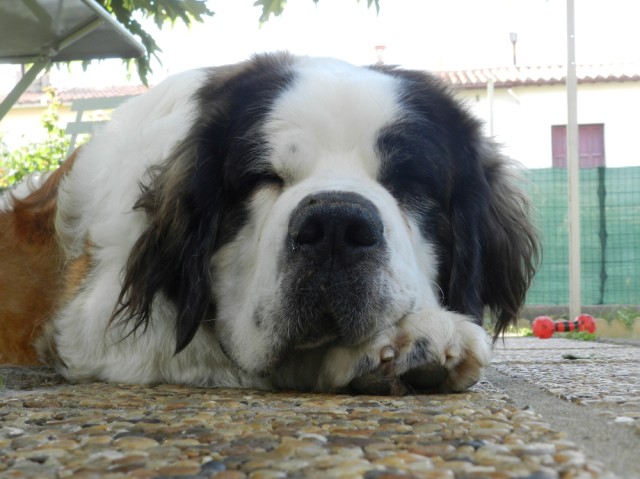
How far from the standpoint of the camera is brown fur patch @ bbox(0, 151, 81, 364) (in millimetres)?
2479

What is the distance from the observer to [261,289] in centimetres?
180

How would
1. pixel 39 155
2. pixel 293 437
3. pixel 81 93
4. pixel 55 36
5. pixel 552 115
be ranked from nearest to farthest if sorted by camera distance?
pixel 293 437, pixel 55 36, pixel 39 155, pixel 552 115, pixel 81 93

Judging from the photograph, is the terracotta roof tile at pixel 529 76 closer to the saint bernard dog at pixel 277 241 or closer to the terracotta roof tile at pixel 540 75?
the terracotta roof tile at pixel 540 75

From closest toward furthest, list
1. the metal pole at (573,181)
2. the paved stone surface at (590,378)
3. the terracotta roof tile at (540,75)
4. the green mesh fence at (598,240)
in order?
the paved stone surface at (590,378), the metal pole at (573,181), the green mesh fence at (598,240), the terracotta roof tile at (540,75)

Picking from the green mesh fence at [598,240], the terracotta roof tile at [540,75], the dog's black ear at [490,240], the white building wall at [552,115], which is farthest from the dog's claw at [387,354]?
the white building wall at [552,115]

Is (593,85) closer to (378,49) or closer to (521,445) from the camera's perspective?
(378,49)

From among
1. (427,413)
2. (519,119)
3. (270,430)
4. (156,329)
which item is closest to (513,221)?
(156,329)

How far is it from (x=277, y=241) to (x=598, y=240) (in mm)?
7748

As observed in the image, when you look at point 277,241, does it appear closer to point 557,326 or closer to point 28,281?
Result: point 28,281

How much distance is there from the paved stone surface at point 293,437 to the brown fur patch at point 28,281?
0.76 metres

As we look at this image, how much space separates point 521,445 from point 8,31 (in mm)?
2888

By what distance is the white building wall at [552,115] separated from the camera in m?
17.0

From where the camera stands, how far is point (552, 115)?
17062mm

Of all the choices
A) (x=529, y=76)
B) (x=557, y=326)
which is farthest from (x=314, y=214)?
(x=529, y=76)
